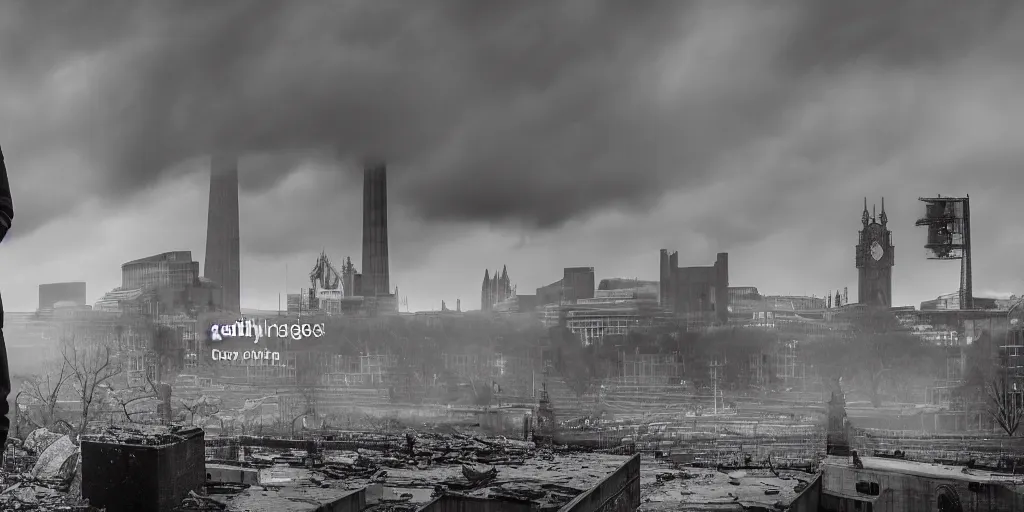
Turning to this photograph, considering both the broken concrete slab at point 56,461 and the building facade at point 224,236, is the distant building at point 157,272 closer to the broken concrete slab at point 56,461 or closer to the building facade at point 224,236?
the building facade at point 224,236

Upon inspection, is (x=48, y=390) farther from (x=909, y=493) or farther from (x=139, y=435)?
(x=909, y=493)

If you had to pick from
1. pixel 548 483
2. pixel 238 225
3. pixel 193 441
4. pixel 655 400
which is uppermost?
pixel 238 225

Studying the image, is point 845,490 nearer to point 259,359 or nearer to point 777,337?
point 777,337

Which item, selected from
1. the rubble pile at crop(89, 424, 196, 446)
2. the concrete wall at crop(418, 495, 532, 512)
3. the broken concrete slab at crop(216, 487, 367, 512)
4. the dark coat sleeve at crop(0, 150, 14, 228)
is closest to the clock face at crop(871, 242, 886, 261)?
the concrete wall at crop(418, 495, 532, 512)

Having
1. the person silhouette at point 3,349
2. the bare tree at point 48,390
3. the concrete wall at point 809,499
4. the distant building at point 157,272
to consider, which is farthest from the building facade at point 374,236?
the person silhouette at point 3,349

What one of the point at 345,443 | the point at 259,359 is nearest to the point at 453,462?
the point at 345,443
